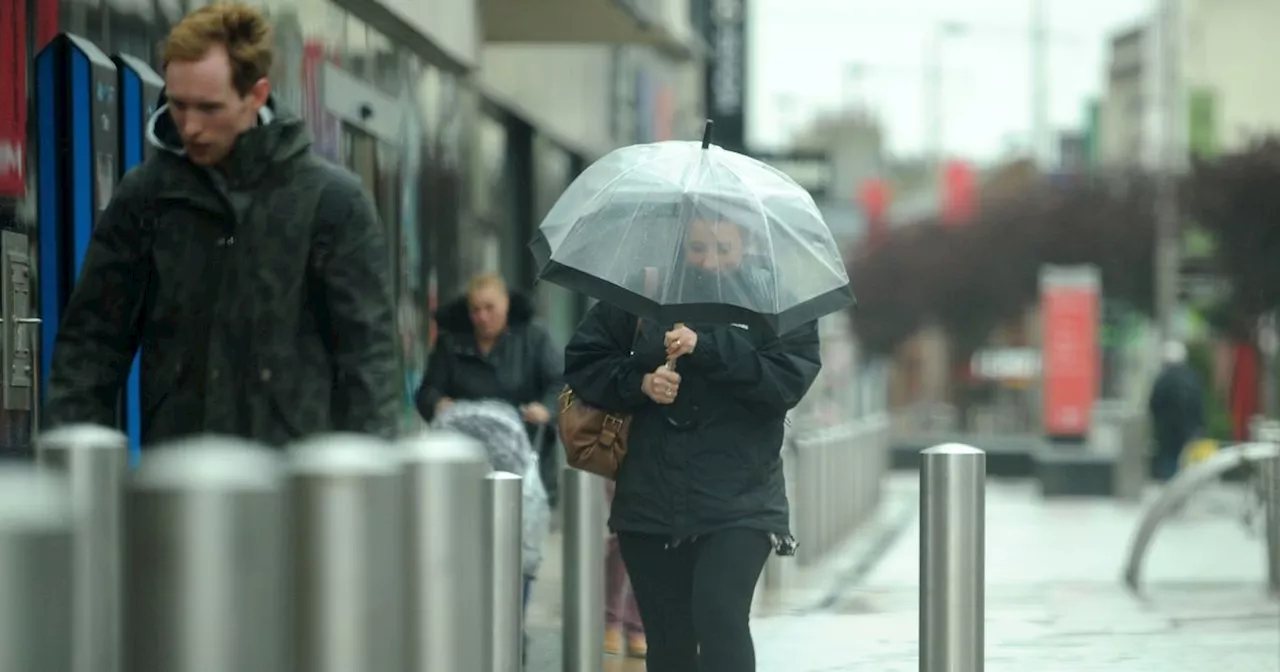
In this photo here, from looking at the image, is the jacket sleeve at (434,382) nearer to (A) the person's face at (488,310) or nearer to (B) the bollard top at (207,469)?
(A) the person's face at (488,310)

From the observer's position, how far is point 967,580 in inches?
259

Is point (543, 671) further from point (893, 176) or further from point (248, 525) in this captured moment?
point (893, 176)

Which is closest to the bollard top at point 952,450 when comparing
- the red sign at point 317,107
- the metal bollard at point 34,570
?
the metal bollard at point 34,570

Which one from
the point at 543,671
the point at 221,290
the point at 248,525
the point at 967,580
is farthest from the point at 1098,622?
the point at 248,525

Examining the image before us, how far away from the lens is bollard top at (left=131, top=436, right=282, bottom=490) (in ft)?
10.4

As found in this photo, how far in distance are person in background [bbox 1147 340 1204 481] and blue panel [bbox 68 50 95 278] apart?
86.0 feet

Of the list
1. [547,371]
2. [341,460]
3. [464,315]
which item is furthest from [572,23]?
[341,460]

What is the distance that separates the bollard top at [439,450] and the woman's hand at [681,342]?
2.79m

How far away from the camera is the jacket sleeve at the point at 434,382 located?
11.4m

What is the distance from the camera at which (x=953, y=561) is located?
21.6ft

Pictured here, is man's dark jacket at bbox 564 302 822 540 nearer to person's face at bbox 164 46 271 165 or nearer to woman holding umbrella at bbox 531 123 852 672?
woman holding umbrella at bbox 531 123 852 672

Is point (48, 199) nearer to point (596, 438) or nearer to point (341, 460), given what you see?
point (596, 438)

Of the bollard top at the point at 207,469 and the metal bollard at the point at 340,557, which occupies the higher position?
the bollard top at the point at 207,469

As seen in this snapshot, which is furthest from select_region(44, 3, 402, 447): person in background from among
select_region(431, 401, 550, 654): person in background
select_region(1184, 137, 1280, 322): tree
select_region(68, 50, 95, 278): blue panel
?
select_region(1184, 137, 1280, 322): tree
